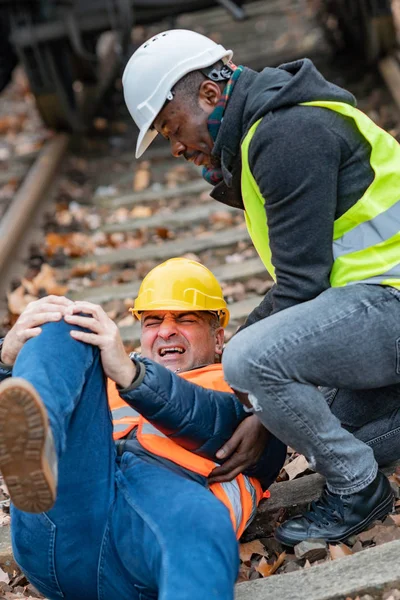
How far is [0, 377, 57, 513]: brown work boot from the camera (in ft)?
7.50

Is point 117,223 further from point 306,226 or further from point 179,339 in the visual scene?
point 306,226

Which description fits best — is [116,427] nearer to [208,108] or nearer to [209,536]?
[209,536]

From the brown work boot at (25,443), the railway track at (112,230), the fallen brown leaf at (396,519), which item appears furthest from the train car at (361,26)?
the brown work boot at (25,443)

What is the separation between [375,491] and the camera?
3.15 m

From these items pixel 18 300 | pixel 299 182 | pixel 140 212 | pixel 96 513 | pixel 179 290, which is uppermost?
pixel 299 182

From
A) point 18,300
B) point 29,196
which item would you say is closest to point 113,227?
point 29,196

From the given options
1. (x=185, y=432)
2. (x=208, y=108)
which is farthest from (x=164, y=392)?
(x=208, y=108)

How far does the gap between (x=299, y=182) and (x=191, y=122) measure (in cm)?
48

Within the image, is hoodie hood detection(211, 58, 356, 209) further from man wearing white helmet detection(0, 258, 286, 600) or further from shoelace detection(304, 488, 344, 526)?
shoelace detection(304, 488, 344, 526)

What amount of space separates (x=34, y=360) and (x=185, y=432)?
0.63 m

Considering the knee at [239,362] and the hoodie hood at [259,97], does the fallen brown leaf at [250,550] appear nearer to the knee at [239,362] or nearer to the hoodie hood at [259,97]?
the knee at [239,362]

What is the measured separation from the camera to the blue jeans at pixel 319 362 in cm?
293

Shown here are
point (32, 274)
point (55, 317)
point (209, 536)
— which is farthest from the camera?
point (32, 274)

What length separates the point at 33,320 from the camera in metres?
2.74
